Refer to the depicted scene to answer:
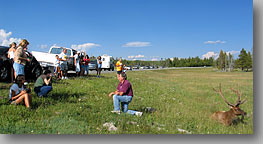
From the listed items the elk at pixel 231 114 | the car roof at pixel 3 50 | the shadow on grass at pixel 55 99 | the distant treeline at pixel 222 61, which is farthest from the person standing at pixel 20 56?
the elk at pixel 231 114

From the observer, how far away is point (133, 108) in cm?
532

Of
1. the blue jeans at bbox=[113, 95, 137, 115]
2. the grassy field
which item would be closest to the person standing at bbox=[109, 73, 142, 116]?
the blue jeans at bbox=[113, 95, 137, 115]

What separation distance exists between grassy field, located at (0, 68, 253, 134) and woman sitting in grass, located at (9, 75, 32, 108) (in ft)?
0.49

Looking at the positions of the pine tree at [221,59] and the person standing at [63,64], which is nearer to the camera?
the pine tree at [221,59]

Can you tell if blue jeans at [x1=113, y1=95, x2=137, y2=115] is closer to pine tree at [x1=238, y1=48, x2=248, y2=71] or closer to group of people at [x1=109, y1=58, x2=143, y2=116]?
group of people at [x1=109, y1=58, x2=143, y2=116]

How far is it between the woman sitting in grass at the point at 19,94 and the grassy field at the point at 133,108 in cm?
15

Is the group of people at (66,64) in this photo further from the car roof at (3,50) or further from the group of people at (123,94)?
the group of people at (123,94)

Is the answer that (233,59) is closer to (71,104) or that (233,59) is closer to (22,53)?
(71,104)

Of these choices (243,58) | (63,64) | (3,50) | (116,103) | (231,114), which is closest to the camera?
(231,114)

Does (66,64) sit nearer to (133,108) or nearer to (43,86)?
(43,86)

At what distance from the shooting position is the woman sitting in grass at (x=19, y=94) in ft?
15.4

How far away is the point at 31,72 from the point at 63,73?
1117 mm

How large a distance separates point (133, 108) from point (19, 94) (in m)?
2.61

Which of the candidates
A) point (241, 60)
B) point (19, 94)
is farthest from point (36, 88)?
point (241, 60)
